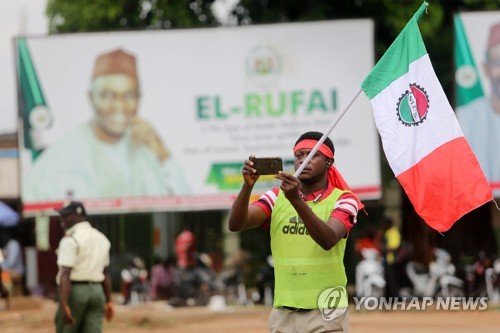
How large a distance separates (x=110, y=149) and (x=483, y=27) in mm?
6206

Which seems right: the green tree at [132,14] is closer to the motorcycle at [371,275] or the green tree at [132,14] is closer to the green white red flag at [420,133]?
the motorcycle at [371,275]

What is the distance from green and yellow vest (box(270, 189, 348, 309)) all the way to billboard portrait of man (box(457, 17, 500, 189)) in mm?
14596

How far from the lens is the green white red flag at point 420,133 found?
7.80 metres

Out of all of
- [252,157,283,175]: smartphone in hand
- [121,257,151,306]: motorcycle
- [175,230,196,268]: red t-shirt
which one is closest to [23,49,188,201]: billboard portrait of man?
[175,230,196,268]: red t-shirt

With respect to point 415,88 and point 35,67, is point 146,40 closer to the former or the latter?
point 35,67

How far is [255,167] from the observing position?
6.76 metres

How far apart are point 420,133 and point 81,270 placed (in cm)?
356

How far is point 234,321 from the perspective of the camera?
19.7m

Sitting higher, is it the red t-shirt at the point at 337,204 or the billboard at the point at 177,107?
the billboard at the point at 177,107

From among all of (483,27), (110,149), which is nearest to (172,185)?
(110,149)

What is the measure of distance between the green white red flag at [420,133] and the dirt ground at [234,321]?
9230 millimetres

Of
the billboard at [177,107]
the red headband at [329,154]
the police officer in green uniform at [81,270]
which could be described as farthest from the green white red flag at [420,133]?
the billboard at [177,107]

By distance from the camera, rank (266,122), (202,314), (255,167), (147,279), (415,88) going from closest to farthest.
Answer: (255,167) < (415,88) < (202,314) < (266,122) < (147,279)

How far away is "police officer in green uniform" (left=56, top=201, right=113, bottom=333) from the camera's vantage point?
10406 mm
